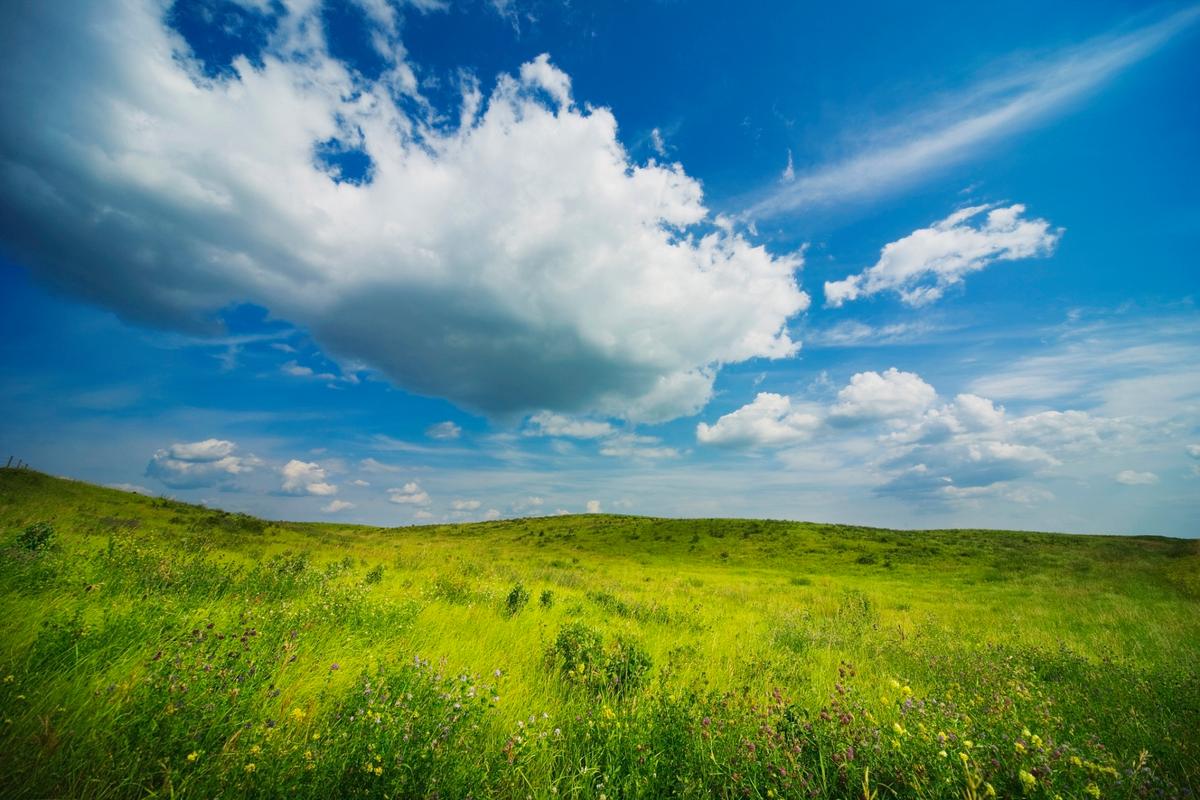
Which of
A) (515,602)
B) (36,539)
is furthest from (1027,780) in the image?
(36,539)

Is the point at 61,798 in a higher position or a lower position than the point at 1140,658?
higher

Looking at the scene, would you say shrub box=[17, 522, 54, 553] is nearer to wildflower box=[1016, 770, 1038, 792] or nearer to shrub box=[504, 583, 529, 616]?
shrub box=[504, 583, 529, 616]

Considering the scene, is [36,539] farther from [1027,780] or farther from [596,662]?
[1027,780]

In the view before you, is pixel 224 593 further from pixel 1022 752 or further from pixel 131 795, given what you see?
pixel 1022 752

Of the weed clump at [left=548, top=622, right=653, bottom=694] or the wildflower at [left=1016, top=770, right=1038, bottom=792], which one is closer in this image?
the wildflower at [left=1016, top=770, right=1038, bottom=792]

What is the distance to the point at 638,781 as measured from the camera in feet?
12.1

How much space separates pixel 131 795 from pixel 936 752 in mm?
5831

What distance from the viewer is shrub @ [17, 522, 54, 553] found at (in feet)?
25.1

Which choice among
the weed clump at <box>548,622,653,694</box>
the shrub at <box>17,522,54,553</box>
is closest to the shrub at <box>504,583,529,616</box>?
the weed clump at <box>548,622,653,694</box>

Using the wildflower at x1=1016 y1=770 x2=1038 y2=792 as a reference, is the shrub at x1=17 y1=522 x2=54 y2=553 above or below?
above

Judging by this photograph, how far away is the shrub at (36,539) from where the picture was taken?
765 centimetres

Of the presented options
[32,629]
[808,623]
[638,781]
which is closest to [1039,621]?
[808,623]

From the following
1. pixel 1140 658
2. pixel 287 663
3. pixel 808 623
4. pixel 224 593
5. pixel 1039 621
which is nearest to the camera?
pixel 287 663

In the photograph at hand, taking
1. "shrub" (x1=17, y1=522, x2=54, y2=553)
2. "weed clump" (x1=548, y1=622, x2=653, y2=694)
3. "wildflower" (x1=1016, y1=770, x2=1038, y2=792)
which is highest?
"shrub" (x1=17, y1=522, x2=54, y2=553)
